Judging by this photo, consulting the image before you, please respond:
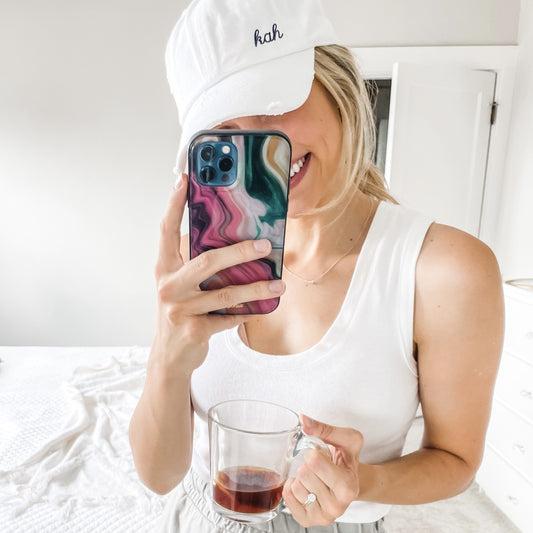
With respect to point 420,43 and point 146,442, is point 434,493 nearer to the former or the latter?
point 146,442

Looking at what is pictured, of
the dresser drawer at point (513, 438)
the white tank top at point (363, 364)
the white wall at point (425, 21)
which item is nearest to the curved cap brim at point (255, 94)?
the white tank top at point (363, 364)

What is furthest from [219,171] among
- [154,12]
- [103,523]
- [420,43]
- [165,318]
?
[154,12]

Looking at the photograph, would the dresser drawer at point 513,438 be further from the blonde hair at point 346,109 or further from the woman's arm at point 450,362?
the blonde hair at point 346,109

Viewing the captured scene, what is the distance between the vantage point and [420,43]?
2.41m

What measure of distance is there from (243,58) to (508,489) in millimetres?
1809

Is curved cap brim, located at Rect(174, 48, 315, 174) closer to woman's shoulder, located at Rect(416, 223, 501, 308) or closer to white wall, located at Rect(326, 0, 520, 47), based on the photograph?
woman's shoulder, located at Rect(416, 223, 501, 308)

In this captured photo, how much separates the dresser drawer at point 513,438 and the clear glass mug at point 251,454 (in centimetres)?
142

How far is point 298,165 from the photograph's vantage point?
603mm

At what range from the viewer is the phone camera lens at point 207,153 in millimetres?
435

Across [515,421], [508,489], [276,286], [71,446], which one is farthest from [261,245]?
[508,489]

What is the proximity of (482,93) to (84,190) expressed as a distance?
2.38 metres

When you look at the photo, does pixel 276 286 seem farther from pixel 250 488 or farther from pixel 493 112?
pixel 493 112

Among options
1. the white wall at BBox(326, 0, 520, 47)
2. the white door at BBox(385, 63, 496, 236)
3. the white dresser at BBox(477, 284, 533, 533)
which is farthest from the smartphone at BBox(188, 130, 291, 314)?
the white wall at BBox(326, 0, 520, 47)

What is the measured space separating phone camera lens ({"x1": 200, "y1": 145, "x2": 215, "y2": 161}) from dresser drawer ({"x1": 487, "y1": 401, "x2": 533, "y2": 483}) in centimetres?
161
